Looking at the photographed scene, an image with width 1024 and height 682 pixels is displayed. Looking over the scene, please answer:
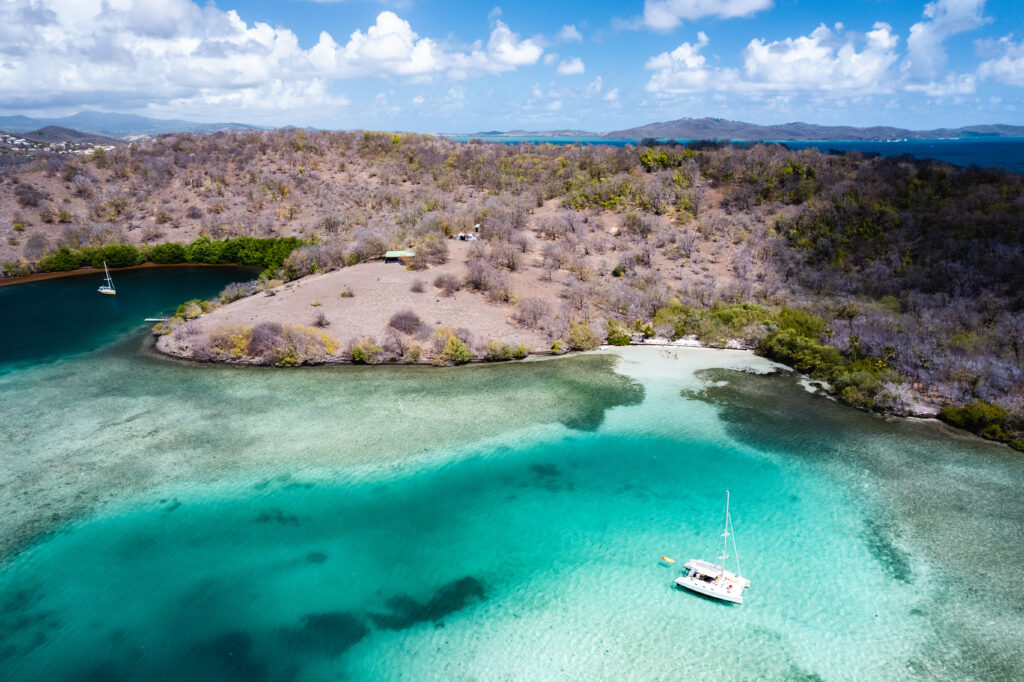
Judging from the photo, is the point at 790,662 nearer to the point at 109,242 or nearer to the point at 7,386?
the point at 7,386

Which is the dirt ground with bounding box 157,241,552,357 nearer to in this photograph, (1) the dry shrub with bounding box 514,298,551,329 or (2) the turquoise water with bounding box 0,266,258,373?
(1) the dry shrub with bounding box 514,298,551,329

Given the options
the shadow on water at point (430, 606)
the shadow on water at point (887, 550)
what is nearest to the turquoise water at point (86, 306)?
the shadow on water at point (430, 606)

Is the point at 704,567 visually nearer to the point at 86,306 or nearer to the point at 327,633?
the point at 327,633

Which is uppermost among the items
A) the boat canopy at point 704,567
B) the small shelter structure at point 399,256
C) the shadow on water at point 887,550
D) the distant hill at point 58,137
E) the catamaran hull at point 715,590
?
the distant hill at point 58,137

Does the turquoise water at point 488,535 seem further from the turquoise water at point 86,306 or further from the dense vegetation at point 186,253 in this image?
the dense vegetation at point 186,253

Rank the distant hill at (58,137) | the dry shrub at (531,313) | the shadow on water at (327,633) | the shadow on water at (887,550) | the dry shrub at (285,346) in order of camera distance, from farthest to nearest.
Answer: the distant hill at (58,137), the dry shrub at (531,313), the dry shrub at (285,346), the shadow on water at (887,550), the shadow on water at (327,633)

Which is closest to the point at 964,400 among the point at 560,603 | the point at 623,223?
the point at 560,603

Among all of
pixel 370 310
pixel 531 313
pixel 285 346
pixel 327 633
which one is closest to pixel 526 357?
pixel 531 313
